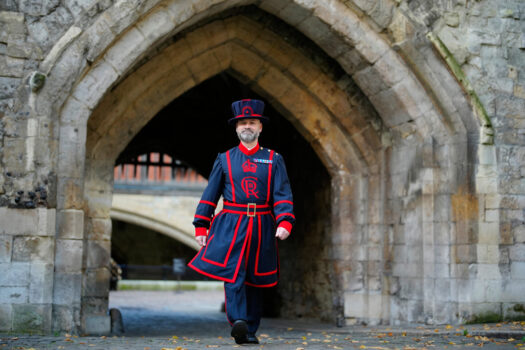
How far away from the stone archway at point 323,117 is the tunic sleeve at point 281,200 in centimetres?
199

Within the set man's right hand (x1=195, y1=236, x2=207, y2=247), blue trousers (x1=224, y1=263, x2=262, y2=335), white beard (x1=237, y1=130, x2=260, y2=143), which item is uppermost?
white beard (x1=237, y1=130, x2=260, y2=143)

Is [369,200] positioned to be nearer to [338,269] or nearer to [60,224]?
[338,269]

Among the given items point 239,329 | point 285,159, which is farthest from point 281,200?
point 285,159

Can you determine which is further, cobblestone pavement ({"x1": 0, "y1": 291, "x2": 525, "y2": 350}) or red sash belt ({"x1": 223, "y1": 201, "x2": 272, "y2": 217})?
cobblestone pavement ({"x1": 0, "y1": 291, "x2": 525, "y2": 350})

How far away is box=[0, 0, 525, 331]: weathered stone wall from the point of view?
593cm

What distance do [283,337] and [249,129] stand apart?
2.27m

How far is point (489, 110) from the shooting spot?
7199mm

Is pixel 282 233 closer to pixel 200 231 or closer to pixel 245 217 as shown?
pixel 245 217

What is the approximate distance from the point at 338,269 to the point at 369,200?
852 mm

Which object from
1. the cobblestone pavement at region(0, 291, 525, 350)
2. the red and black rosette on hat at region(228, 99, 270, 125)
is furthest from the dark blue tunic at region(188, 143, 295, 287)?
the cobblestone pavement at region(0, 291, 525, 350)

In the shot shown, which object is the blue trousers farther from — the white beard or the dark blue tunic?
the white beard

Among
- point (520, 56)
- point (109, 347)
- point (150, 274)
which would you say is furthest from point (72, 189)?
point (150, 274)

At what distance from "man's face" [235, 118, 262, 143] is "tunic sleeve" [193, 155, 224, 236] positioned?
253mm

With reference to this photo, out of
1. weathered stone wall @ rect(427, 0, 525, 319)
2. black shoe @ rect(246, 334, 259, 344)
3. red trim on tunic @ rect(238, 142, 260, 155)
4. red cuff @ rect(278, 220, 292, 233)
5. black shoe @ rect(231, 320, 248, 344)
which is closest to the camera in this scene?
black shoe @ rect(231, 320, 248, 344)
